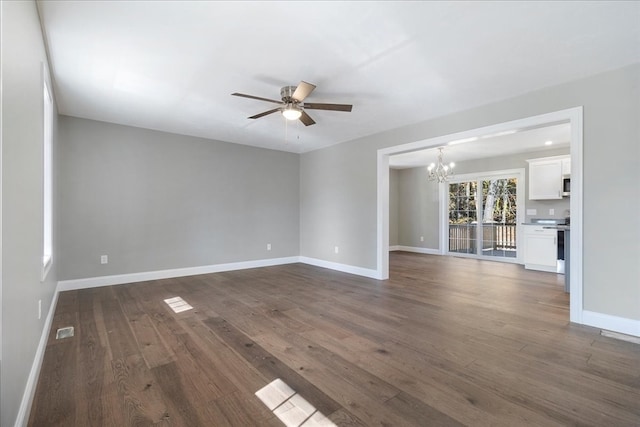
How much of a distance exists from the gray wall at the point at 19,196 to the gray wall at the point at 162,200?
2.53 m

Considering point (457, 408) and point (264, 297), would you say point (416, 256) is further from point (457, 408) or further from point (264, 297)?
point (457, 408)

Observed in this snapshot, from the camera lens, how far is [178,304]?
3.67m

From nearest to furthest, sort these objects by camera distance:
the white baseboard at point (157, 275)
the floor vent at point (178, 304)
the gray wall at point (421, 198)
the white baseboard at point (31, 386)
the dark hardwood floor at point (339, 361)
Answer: the white baseboard at point (31, 386)
the dark hardwood floor at point (339, 361)
the floor vent at point (178, 304)
the white baseboard at point (157, 275)
the gray wall at point (421, 198)

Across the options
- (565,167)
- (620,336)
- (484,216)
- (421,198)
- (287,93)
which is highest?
(287,93)

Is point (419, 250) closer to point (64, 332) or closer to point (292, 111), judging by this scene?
point (292, 111)

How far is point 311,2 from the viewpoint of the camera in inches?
76.7

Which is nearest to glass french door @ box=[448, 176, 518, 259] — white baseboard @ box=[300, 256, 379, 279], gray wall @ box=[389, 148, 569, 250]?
gray wall @ box=[389, 148, 569, 250]

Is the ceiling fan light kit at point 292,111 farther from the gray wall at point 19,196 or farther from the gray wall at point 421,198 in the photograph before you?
the gray wall at point 421,198

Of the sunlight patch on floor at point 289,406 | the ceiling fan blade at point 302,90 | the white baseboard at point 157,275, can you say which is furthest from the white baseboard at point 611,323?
the white baseboard at point 157,275

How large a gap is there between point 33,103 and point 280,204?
465cm

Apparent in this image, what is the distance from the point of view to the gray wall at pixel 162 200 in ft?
14.3

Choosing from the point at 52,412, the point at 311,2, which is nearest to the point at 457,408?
the point at 52,412

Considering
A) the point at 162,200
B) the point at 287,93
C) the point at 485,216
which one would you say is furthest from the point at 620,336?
the point at 162,200

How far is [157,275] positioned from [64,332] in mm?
2208
